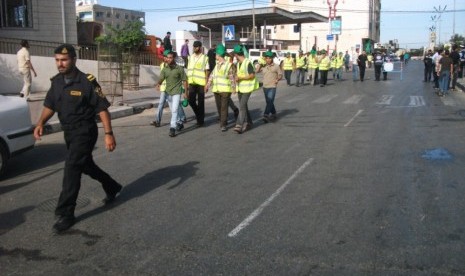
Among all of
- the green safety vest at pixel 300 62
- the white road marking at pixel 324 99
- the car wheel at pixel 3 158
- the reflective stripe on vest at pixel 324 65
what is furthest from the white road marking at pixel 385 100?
the car wheel at pixel 3 158

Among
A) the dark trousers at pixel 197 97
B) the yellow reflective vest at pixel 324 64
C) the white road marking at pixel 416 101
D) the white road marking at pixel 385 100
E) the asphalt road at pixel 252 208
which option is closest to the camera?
the asphalt road at pixel 252 208

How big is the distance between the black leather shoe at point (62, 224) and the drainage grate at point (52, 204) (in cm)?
68

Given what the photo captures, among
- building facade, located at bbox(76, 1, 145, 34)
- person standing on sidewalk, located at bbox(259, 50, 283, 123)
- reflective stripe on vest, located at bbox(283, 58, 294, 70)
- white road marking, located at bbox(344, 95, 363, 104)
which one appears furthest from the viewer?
building facade, located at bbox(76, 1, 145, 34)

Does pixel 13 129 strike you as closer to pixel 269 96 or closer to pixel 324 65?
pixel 269 96

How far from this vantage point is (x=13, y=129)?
7.31 meters

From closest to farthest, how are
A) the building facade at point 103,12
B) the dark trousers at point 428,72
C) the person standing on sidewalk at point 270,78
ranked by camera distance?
the person standing on sidewalk at point 270,78 → the dark trousers at point 428,72 → the building facade at point 103,12

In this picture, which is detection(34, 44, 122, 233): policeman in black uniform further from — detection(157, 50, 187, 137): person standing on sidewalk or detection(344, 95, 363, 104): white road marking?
detection(344, 95, 363, 104): white road marking

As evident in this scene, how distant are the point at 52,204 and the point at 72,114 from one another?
1.42 meters

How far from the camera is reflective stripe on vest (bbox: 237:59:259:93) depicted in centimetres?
1091

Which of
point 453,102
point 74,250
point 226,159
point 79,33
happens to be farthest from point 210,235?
point 79,33

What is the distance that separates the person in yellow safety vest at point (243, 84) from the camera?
10.9m

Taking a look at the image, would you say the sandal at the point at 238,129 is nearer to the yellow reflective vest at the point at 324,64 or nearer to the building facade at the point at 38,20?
the building facade at the point at 38,20

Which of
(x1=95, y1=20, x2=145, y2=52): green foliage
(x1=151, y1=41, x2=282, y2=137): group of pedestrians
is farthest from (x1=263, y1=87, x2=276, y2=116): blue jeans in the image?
(x1=95, y1=20, x2=145, y2=52): green foliage

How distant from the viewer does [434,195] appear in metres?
6.00
